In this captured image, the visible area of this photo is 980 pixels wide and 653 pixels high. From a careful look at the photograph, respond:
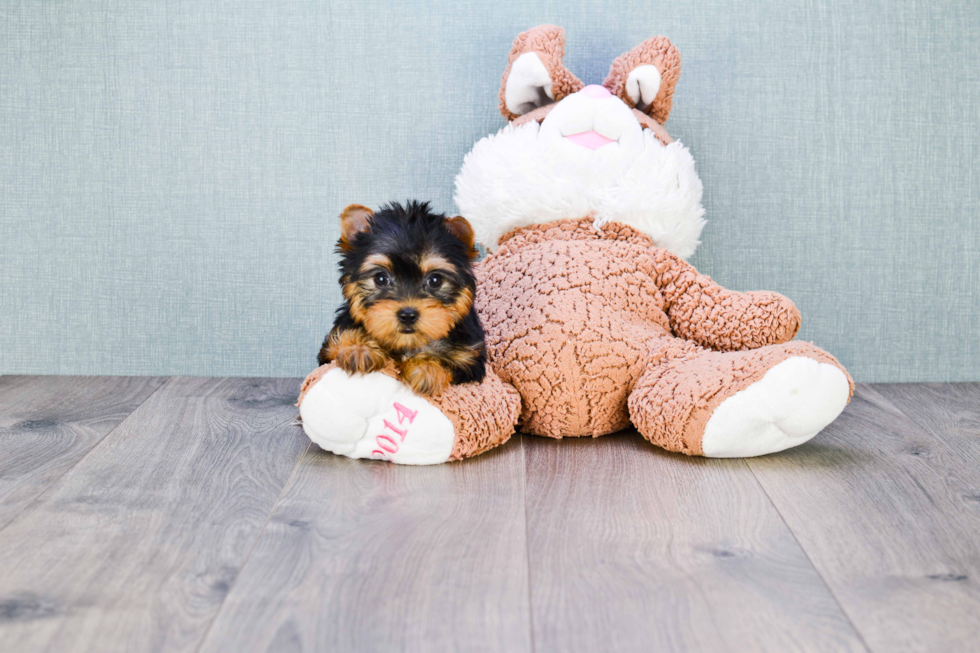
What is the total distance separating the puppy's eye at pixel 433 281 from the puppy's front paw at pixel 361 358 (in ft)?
0.47

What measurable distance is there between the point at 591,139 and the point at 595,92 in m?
0.11

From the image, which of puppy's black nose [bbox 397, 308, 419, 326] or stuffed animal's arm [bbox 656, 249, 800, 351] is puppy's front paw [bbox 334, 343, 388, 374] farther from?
stuffed animal's arm [bbox 656, 249, 800, 351]

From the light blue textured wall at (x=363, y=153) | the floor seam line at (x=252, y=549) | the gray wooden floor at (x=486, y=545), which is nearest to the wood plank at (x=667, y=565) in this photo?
the gray wooden floor at (x=486, y=545)

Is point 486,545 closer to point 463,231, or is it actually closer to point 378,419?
point 378,419

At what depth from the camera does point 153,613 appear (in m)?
0.90

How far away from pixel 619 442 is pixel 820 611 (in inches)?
26.0

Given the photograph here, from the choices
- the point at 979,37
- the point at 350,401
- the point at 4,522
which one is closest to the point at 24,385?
the point at 4,522

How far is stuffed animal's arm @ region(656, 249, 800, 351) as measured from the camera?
5.16 ft

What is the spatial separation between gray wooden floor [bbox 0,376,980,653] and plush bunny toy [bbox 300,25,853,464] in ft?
0.24

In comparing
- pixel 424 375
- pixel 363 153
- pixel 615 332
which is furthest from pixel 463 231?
pixel 363 153

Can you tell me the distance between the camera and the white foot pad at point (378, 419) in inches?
52.8

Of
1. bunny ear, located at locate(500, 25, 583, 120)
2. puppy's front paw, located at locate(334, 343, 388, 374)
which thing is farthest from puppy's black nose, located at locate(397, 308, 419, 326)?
bunny ear, located at locate(500, 25, 583, 120)

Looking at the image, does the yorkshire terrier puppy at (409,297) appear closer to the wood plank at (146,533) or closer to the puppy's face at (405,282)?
the puppy's face at (405,282)

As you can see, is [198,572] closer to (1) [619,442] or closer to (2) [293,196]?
(1) [619,442]
